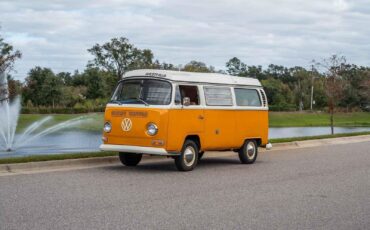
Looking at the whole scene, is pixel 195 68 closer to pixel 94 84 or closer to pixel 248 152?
pixel 94 84

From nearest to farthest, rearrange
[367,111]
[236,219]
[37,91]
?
[236,219]
[37,91]
[367,111]

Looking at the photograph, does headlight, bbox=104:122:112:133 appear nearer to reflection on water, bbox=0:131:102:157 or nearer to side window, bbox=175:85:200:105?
side window, bbox=175:85:200:105

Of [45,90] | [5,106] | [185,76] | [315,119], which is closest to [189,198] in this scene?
[185,76]

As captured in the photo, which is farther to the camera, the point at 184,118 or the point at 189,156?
the point at 189,156

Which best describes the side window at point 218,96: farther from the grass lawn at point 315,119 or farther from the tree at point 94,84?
the grass lawn at point 315,119

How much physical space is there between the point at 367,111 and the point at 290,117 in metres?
25.3

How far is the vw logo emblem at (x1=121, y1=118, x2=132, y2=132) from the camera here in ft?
48.1

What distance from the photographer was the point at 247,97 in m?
17.6

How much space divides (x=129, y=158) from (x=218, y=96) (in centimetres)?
258

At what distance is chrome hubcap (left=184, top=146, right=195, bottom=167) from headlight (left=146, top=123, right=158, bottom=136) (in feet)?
3.31

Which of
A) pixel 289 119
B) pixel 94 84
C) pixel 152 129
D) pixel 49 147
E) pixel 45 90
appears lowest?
pixel 289 119

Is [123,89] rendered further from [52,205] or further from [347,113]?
[347,113]

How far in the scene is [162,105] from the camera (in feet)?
47.9

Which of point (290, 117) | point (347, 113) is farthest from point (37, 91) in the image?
point (347, 113)
